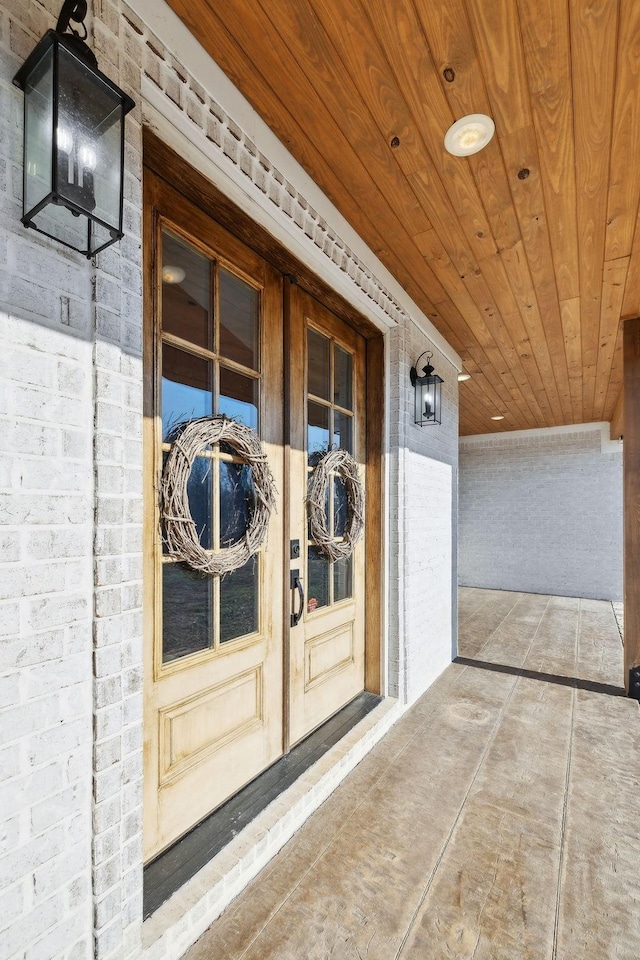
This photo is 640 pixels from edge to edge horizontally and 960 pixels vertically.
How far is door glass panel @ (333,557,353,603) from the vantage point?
245 centimetres

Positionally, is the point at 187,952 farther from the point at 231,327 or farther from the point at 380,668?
the point at 231,327

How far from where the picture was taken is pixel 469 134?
1.60 meters

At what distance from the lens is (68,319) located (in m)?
1.00

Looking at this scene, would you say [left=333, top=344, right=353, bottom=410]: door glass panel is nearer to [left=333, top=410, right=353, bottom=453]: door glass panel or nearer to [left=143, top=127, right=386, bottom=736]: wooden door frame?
[left=333, top=410, right=353, bottom=453]: door glass panel

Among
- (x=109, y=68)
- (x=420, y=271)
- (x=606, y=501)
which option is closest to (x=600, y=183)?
(x=420, y=271)

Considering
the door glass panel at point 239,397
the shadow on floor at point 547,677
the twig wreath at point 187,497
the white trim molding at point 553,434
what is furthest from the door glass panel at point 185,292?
the white trim molding at point 553,434

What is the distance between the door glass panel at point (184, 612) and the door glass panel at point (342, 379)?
51.6 inches

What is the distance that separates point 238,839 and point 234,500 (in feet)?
3.91

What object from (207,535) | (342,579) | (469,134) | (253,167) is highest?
(469,134)

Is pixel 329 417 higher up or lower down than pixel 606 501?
higher up

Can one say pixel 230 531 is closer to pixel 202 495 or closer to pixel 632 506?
pixel 202 495

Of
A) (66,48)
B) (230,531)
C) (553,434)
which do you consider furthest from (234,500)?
(553,434)

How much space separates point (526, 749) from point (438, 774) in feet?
1.86

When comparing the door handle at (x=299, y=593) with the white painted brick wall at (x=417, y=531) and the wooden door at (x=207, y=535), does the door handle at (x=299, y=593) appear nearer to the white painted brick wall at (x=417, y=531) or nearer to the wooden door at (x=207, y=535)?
the wooden door at (x=207, y=535)
